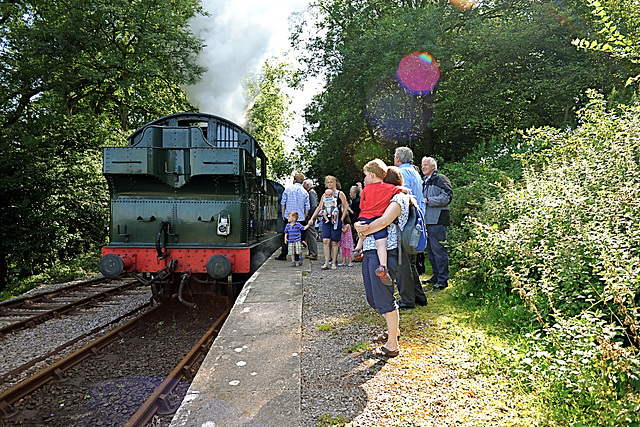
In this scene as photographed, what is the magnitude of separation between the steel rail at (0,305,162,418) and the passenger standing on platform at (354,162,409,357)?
3487mm

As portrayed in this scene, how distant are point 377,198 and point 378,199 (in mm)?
14

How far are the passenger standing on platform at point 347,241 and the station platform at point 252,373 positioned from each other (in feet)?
9.96

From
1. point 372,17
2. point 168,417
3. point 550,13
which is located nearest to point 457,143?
point 550,13

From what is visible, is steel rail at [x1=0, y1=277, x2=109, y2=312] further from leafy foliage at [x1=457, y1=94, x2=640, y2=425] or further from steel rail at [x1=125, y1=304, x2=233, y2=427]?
leafy foliage at [x1=457, y1=94, x2=640, y2=425]

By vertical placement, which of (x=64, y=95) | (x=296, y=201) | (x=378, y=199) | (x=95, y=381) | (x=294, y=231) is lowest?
(x=95, y=381)

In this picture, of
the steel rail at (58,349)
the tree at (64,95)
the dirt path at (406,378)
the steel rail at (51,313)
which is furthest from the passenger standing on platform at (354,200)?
the tree at (64,95)

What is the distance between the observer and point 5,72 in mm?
14445

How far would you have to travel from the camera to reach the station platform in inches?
111

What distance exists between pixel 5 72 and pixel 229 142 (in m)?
12.0

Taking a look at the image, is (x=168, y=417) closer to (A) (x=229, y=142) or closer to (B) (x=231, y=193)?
(B) (x=231, y=193)

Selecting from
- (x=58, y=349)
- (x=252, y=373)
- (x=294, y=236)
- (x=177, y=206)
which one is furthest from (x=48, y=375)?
(x=294, y=236)

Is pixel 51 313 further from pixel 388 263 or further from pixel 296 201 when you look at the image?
pixel 388 263

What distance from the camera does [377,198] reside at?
3.75 meters

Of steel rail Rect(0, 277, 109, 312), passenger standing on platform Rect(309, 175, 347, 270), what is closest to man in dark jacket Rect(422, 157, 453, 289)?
passenger standing on platform Rect(309, 175, 347, 270)
